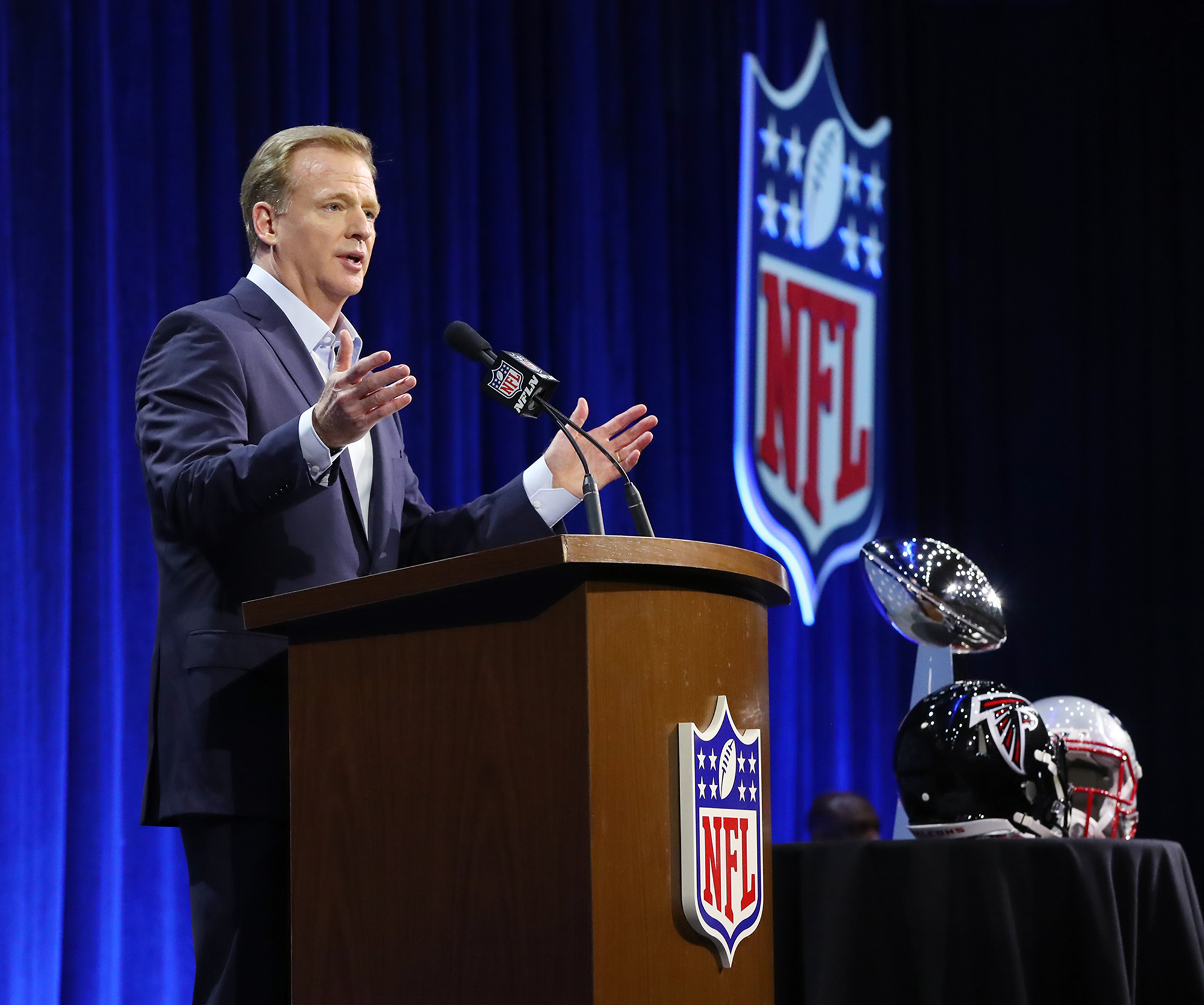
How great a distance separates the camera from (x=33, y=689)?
3072 millimetres

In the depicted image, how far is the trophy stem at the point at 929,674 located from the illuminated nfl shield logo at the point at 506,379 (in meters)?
1.58

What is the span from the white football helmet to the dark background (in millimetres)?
1687

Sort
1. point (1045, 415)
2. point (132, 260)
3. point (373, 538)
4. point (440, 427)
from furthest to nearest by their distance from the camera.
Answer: point (1045, 415)
point (440, 427)
point (132, 260)
point (373, 538)

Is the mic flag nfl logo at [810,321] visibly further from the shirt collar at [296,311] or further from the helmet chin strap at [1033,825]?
the shirt collar at [296,311]

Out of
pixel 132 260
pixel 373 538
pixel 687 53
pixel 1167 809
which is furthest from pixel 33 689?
pixel 1167 809

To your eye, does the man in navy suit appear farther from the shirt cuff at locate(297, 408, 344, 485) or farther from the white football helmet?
the white football helmet

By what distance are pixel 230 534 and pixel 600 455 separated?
23.0 inches

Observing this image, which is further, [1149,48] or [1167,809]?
[1149,48]

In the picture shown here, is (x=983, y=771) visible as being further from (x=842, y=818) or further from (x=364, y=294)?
(x=364, y=294)

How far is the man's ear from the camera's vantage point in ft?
6.95

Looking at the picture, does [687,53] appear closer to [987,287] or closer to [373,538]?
[987,287]

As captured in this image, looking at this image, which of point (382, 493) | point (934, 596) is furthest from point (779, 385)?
point (382, 493)

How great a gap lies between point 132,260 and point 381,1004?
7.78ft

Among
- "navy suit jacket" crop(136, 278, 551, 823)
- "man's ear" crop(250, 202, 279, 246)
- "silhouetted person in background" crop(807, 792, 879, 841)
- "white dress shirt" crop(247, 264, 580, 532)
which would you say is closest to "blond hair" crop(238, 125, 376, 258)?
"man's ear" crop(250, 202, 279, 246)
